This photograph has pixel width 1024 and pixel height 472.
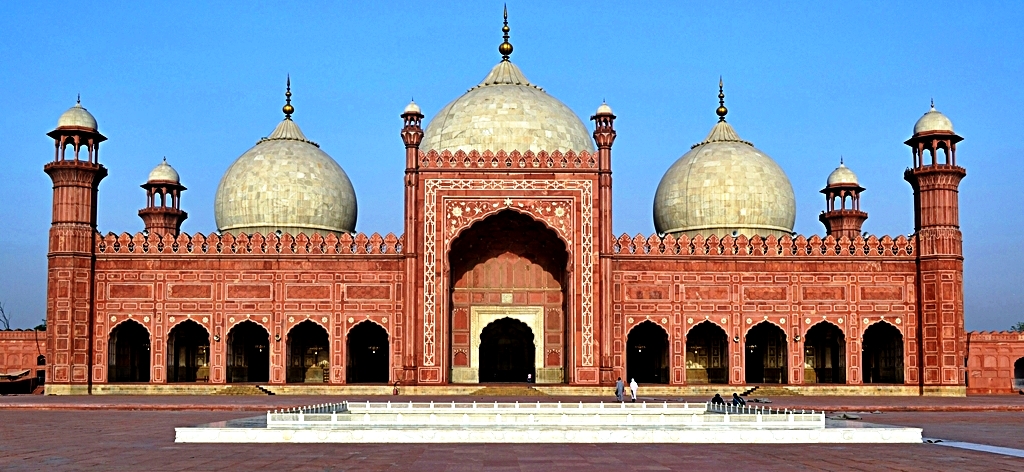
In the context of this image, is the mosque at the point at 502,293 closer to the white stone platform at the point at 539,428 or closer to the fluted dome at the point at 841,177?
the fluted dome at the point at 841,177

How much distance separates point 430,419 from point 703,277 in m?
15.0

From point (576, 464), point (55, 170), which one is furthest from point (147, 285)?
point (576, 464)

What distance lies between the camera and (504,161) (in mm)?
26578

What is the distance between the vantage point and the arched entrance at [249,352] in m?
28.7

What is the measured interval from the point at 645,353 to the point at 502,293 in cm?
479

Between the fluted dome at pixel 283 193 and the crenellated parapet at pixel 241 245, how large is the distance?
14.8 ft

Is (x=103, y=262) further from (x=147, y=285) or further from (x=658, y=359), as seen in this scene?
(x=658, y=359)

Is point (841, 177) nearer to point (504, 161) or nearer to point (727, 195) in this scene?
point (727, 195)

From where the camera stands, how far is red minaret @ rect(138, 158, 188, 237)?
34.1m

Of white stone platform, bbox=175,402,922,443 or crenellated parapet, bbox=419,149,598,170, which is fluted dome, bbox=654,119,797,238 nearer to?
crenellated parapet, bbox=419,149,598,170

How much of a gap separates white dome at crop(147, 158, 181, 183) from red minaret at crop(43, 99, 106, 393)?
6.79 meters

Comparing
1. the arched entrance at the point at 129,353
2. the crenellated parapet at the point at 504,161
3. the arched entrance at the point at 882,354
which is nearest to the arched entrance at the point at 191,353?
the arched entrance at the point at 129,353

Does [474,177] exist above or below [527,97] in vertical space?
below

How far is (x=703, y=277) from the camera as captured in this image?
27.3m
